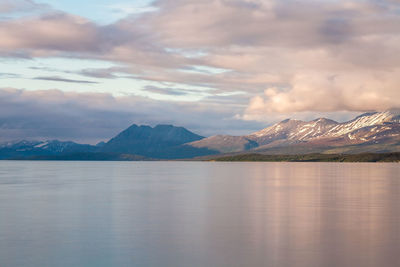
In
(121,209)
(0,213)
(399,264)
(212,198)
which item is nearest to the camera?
(399,264)

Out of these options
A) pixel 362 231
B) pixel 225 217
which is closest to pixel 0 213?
pixel 225 217

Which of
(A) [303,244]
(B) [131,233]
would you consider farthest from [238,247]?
(B) [131,233]

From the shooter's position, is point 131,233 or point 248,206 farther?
point 248,206

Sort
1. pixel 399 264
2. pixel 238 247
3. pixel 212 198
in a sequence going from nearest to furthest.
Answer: pixel 399 264, pixel 238 247, pixel 212 198

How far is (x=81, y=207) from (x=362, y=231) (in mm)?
35188

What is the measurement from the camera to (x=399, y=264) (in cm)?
2925

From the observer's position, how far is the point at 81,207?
6072cm

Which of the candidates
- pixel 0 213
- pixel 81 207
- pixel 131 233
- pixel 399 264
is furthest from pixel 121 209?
pixel 399 264

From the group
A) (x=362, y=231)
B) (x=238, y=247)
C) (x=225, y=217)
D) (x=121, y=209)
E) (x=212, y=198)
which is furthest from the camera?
(x=212, y=198)

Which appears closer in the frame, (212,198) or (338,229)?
(338,229)

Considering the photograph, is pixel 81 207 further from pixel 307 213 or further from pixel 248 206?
pixel 307 213

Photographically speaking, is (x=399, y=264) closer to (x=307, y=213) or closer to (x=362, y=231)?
(x=362, y=231)

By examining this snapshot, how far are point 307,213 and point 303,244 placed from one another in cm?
1929

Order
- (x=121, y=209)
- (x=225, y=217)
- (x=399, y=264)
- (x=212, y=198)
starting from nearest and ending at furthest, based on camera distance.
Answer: (x=399, y=264) < (x=225, y=217) < (x=121, y=209) < (x=212, y=198)
